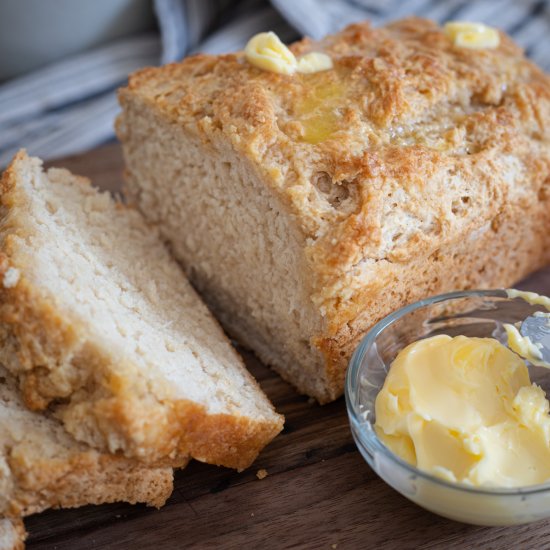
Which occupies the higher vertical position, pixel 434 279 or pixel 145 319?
pixel 145 319

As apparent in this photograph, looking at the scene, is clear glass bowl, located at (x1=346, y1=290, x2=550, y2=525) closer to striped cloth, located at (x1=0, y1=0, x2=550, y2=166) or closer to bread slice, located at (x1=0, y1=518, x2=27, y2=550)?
bread slice, located at (x1=0, y1=518, x2=27, y2=550)

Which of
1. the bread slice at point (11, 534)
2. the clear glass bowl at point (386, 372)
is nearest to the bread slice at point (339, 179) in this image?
the clear glass bowl at point (386, 372)

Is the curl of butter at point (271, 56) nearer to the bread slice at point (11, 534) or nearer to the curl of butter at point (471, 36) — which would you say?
the curl of butter at point (471, 36)

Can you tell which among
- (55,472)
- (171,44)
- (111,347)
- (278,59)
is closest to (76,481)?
(55,472)

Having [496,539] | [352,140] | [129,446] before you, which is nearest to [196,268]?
[352,140]

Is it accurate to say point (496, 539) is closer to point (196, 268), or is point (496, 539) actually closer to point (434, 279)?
point (434, 279)

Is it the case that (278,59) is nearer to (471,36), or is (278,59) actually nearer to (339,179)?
(339,179)

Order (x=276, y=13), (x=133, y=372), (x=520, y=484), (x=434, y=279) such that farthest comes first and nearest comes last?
(x=276, y=13)
(x=434, y=279)
(x=133, y=372)
(x=520, y=484)
